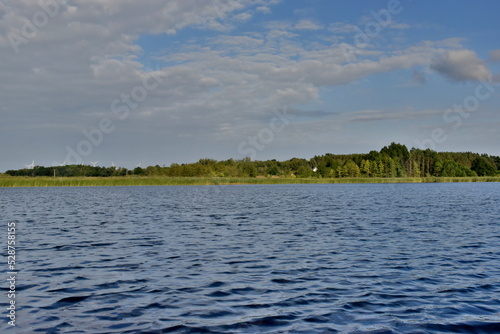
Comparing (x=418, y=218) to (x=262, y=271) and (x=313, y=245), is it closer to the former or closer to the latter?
(x=313, y=245)

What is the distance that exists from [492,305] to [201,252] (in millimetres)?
10446

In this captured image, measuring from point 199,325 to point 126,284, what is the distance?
420cm

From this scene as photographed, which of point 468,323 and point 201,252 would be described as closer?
point 468,323

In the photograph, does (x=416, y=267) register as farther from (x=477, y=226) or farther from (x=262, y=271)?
(x=477, y=226)

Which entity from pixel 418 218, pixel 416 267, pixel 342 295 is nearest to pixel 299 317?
pixel 342 295

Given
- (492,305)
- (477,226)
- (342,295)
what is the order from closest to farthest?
1. (492,305)
2. (342,295)
3. (477,226)

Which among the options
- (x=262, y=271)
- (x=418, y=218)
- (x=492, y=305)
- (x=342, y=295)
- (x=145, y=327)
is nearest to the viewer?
(x=145, y=327)

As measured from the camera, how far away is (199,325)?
29.8ft

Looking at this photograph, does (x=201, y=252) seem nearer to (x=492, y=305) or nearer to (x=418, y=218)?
(x=492, y=305)

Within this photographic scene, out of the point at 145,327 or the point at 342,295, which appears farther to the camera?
the point at 342,295

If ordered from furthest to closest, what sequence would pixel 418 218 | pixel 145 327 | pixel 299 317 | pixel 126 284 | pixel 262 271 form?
pixel 418 218
pixel 262 271
pixel 126 284
pixel 299 317
pixel 145 327

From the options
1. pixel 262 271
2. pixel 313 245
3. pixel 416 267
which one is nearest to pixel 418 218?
pixel 313 245

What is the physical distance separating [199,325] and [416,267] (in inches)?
335

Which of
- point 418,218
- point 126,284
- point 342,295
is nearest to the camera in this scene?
point 342,295
